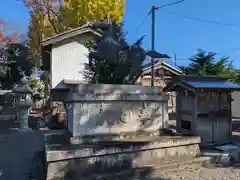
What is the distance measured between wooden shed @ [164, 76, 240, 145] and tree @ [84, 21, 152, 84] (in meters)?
1.31

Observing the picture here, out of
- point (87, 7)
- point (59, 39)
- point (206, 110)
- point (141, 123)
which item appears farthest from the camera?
point (87, 7)

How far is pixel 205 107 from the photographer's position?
616cm

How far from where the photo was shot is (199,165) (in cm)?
503

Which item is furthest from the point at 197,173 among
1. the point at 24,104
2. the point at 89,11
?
the point at 89,11

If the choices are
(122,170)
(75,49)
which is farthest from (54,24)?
(122,170)

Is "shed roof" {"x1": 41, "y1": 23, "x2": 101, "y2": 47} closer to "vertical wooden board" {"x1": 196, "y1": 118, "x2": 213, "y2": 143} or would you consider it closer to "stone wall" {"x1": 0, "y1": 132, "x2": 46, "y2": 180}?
"stone wall" {"x1": 0, "y1": 132, "x2": 46, "y2": 180}

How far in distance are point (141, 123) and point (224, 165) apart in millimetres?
1975

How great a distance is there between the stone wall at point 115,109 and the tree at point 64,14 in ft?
43.5

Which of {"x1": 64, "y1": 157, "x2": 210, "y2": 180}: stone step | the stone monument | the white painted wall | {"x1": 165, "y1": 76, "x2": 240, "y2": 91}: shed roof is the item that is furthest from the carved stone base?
the white painted wall

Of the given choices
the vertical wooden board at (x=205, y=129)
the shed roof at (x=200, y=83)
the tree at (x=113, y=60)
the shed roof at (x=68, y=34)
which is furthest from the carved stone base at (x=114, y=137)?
the shed roof at (x=68, y=34)

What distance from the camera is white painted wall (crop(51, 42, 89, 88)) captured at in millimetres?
14906

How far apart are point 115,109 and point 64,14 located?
58.9ft

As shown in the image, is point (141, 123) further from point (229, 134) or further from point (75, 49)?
point (75, 49)

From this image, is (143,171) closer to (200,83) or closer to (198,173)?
(198,173)
